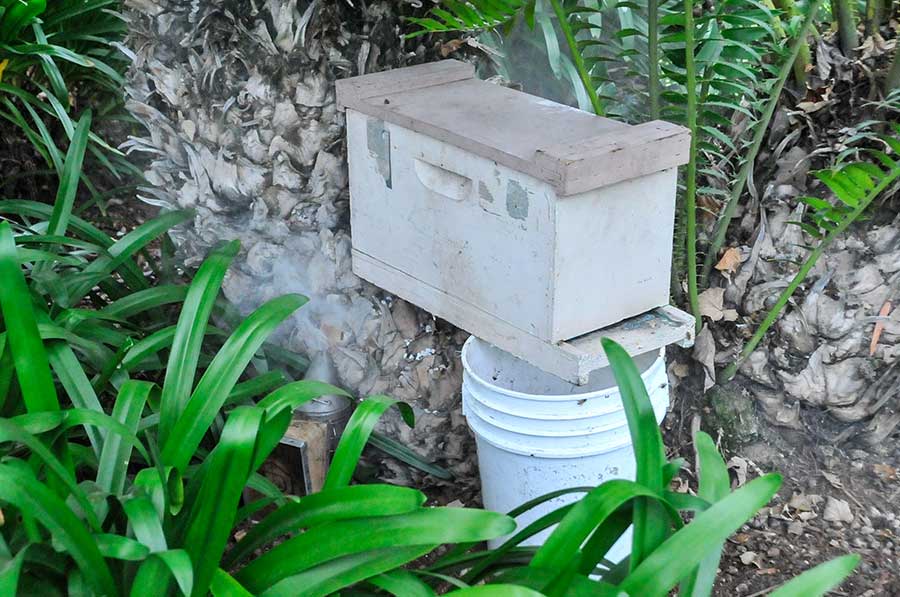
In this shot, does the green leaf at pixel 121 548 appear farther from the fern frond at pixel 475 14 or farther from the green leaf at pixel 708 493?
the fern frond at pixel 475 14

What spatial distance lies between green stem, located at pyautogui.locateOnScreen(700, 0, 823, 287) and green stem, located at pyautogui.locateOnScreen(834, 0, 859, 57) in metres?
0.11

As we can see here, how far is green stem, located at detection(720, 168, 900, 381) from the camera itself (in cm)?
210

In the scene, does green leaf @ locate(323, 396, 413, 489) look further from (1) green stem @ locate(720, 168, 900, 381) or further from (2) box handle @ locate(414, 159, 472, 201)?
(1) green stem @ locate(720, 168, 900, 381)

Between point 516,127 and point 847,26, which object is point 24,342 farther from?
point 847,26

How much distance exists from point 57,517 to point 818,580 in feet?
3.03

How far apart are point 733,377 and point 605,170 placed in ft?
2.98

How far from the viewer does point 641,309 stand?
1917 millimetres

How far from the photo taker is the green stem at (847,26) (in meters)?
2.29

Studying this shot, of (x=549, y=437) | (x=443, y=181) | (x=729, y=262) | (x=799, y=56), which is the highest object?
(x=799, y=56)

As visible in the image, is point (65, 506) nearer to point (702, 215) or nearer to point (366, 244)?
point (366, 244)

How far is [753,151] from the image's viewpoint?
2.26 metres

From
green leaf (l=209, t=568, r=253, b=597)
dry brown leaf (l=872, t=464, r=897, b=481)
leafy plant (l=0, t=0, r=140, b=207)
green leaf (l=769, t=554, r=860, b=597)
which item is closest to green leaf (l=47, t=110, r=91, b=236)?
leafy plant (l=0, t=0, r=140, b=207)

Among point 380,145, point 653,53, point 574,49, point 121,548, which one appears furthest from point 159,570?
point 653,53

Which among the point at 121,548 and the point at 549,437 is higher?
the point at 121,548
